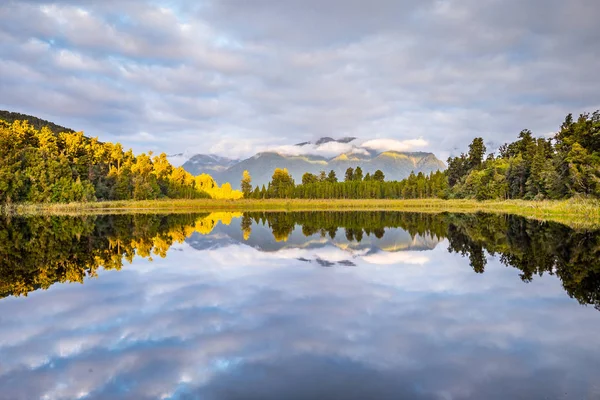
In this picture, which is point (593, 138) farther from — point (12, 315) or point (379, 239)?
point (12, 315)

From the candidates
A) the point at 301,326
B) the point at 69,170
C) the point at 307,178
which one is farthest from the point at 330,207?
the point at 307,178

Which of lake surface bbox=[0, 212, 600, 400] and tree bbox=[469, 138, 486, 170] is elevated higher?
tree bbox=[469, 138, 486, 170]

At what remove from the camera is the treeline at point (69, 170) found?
191 ft

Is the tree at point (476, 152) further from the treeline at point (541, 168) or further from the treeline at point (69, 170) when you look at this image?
the treeline at point (69, 170)

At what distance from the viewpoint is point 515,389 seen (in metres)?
5.35

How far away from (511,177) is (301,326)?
75.1 m

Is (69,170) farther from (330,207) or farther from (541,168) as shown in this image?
(541,168)

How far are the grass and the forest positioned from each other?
9.84ft

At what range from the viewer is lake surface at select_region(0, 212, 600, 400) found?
5.57 meters

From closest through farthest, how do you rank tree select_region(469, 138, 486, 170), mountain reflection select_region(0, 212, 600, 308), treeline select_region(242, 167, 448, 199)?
mountain reflection select_region(0, 212, 600, 308) < tree select_region(469, 138, 486, 170) < treeline select_region(242, 167, 448, 199)

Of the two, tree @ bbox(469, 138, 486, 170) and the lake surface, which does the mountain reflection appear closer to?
the lake surface

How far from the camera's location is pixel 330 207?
Result: 7250 cm

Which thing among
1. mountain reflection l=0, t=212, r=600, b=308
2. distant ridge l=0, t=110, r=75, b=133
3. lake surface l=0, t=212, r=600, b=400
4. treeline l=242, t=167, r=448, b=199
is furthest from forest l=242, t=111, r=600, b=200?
distant ridge l=0, t=110, r=75, b=133

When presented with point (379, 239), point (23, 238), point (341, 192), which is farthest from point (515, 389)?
point (341, 192)
